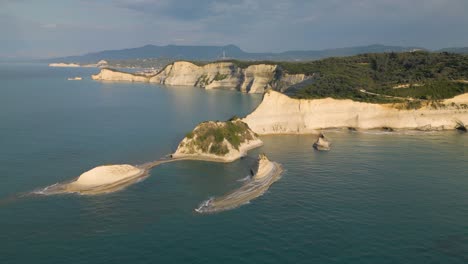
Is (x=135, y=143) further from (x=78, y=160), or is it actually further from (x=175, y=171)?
(x=175, y=171)

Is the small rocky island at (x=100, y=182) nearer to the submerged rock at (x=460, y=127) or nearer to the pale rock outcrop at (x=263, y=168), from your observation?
the pale rock outcrop at (x=263, y=168)

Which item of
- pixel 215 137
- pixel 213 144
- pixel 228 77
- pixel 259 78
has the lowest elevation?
pixel 213 144

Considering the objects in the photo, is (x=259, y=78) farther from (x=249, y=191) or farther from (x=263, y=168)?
(x=249, y=191)

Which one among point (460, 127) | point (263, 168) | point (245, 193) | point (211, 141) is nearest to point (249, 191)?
point (245, 193)

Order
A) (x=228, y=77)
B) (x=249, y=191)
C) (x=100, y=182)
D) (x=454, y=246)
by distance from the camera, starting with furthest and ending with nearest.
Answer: (x=228, y=77), (x=100, y=182), (x=249, y=191), (x=454, y=246)

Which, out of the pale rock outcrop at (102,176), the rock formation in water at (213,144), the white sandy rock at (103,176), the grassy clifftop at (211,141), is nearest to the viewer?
the pale rock outcrop at (102,176)

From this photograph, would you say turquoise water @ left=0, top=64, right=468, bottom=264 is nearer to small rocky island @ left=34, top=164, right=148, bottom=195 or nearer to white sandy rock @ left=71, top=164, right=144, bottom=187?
small rocky island @ left=34, top=164, right=148, bottom=195

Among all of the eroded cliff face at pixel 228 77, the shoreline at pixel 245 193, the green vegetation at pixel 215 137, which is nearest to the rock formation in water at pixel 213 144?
the green vegetation at pixel 215 137

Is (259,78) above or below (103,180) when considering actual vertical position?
above
